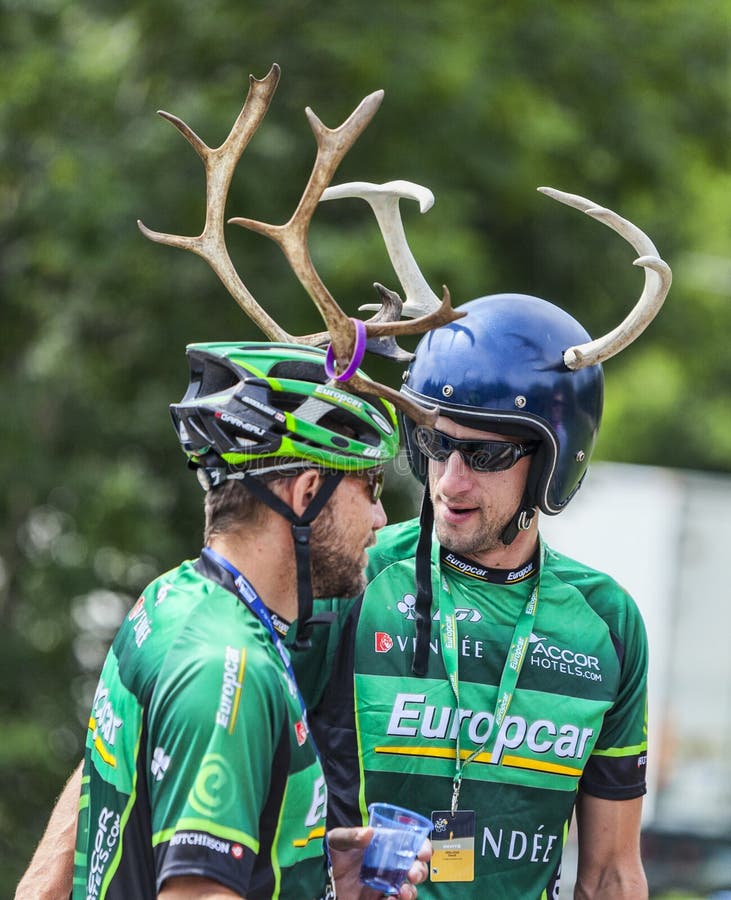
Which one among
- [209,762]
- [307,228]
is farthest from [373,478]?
[209,762]

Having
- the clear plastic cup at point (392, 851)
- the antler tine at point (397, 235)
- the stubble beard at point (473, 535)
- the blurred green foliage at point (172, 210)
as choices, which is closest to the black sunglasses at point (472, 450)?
the stubble beard at point (473, 535)

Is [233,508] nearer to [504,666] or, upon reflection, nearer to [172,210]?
[504,666]

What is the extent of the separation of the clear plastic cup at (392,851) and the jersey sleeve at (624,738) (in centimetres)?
82

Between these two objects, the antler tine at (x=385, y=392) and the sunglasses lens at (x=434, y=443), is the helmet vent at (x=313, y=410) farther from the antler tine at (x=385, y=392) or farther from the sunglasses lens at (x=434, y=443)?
the sunglasses lens at (x=434, y=443)

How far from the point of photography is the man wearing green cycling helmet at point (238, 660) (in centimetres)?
266

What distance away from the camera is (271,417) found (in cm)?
304

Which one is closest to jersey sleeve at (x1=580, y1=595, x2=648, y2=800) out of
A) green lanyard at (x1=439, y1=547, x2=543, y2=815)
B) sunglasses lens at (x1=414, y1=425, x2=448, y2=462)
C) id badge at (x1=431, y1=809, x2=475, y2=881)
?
green lanyard at (x1=439, y1=547, x2=543, y2=815)

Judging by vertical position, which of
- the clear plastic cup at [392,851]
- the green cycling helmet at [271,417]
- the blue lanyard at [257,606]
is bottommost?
the clear plastic cup at [392,851]

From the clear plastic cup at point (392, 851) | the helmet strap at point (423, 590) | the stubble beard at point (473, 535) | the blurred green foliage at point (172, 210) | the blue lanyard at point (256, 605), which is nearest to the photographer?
the blue lanyard at point (256, 605)

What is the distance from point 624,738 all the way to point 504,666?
39 cm

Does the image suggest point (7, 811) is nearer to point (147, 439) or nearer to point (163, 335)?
point (147, 439)

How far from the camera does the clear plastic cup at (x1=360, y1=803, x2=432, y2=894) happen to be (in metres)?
3.13

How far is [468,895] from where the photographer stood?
12.1 feet

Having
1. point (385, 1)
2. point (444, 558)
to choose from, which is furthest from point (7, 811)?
point (444, 558)
